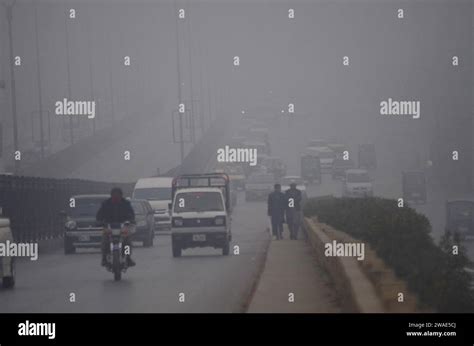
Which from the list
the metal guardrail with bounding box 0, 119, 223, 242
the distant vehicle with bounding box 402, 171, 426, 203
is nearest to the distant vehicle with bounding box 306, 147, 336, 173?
the distant vehicle with bounding box 402, 171, 426, 203

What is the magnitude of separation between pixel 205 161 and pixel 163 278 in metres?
75.6

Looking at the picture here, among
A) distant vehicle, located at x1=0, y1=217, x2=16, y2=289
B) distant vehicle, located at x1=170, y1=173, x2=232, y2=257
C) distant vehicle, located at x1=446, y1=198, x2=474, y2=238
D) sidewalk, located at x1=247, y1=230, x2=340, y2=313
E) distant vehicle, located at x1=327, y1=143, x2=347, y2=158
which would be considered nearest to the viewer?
sidewalk, located at x1=247, y1=230, x2=340, y2=313

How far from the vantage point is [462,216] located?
166 feet

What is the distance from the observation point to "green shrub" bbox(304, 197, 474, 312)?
1655 centimetres

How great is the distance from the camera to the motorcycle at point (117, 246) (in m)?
27.5

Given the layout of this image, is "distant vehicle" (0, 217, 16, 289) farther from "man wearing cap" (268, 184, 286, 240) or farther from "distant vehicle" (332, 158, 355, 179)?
"distant vehicle" (332, 158, 355, 179)

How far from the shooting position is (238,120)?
159 metres

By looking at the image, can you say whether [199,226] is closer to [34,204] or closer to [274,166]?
[34,204]

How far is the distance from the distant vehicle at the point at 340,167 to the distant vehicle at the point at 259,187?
1659 cm

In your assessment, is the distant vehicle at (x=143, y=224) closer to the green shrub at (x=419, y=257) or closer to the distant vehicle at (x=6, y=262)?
the green shrub at (x=419, y=257)

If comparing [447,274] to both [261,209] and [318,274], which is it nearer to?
[318,274]

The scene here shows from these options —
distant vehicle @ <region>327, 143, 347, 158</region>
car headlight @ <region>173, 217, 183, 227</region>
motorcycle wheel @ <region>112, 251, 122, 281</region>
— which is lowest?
motorcycle wheel @ <region>112, 251, 122, 281</region>

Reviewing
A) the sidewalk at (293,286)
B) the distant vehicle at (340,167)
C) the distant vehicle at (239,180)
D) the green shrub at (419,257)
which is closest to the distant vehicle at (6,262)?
the sidewalk at (293,286)

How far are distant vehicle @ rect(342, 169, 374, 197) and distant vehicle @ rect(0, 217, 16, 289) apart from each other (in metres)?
51.2
